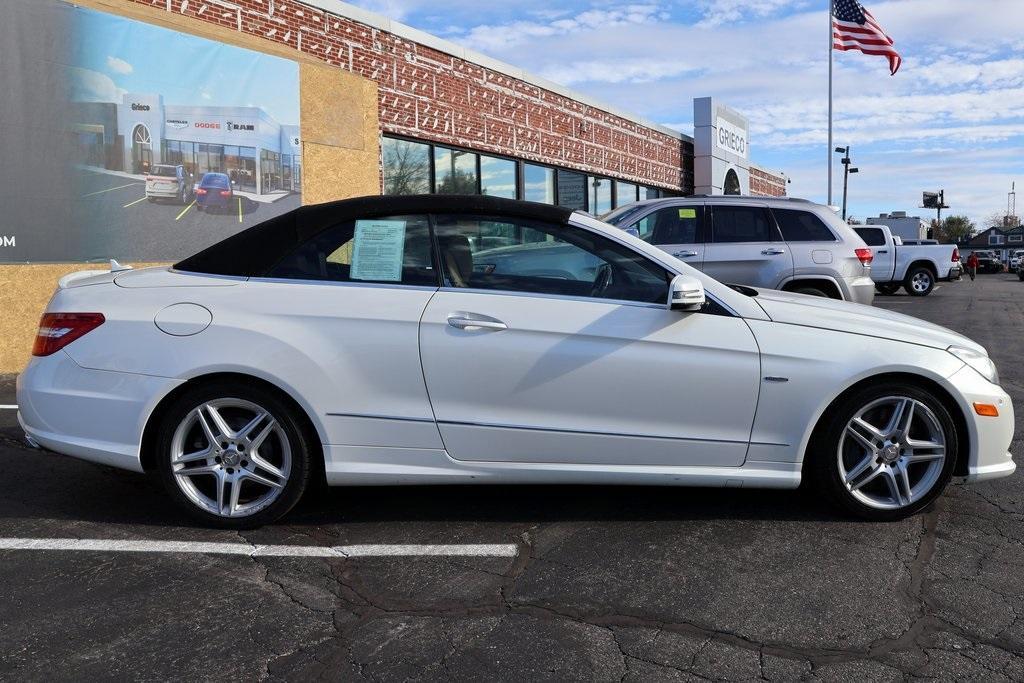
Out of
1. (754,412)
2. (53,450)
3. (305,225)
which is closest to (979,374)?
(754,412)

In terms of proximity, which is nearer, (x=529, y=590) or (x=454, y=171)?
(x=529, y=590)

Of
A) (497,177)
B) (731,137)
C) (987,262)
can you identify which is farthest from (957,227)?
(497,177)

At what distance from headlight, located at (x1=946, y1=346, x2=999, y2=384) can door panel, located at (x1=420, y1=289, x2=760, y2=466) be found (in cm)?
104

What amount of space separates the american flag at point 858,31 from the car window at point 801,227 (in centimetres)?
1774

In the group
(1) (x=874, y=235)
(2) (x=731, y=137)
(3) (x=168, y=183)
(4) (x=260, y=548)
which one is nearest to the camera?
(4) (x=260, y=548)

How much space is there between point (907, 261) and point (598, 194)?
940cm

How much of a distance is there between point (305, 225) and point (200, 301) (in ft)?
2.02

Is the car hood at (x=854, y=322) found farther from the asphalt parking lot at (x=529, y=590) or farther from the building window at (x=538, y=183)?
the building window at (x=538, y=183)

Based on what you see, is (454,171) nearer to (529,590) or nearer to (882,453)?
(882,453)

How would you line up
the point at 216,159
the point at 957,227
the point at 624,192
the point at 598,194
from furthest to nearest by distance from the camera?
the point at 957,227 → the point at 624,192 → the point at 598,194 → the point at 216,159

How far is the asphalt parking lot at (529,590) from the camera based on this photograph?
307cm

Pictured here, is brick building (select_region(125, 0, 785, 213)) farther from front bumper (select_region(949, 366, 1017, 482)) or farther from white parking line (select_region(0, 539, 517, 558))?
front bumper (select_region(949, 366, 1017, 482))

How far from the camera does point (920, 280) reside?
25875 mm

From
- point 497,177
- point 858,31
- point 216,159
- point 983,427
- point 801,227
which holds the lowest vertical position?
point 983,427
